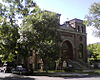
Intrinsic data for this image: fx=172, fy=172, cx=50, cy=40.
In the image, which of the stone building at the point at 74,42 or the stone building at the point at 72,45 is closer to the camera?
the stone building at the point at 72,45

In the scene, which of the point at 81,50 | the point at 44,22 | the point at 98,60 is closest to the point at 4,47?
the point at 44,22

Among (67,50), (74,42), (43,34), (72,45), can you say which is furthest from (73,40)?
(43,34)

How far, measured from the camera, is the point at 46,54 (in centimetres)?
2662

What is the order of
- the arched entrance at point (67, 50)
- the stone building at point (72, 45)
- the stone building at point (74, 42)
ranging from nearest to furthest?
the stone building at point (72, 45) → the stone building at point (74, 42) → the arched entrance at point (67, 50)

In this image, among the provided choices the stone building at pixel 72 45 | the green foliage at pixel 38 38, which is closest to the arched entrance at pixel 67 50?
the stone building at pixel 72 45

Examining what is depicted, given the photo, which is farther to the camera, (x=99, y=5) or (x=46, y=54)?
(x=46, y=54)

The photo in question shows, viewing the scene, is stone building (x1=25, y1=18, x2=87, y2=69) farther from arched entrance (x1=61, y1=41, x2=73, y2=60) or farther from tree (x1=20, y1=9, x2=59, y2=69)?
tree (x1=20, y1=9, x2=59, y2=69)

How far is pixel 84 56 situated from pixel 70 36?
289 inches

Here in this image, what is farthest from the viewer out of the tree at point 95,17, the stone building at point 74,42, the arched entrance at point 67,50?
the arched entrance at point 67,50

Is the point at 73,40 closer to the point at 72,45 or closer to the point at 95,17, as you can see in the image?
the point at 72,45

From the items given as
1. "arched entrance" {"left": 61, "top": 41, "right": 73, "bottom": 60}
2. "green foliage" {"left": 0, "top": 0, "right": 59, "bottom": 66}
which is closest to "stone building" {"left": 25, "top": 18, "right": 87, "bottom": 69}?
"arched entrance" {"left": 61, "top": 41, "right": 73, "bottom": 60}

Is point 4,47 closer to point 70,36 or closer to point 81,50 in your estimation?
point 70,36

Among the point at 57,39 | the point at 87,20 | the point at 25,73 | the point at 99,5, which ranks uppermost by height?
the point at 99,5

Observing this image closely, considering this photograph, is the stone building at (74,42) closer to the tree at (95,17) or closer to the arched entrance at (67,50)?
the arched entrance at (67,50)
